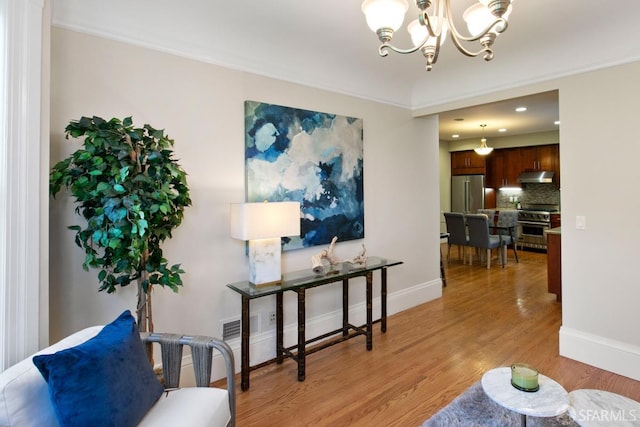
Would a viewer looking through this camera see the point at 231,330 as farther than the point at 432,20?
Yes

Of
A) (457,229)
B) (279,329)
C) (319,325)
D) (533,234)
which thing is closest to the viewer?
(279,329)

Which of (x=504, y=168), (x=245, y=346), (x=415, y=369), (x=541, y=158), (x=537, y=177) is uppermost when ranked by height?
(x=541, y=158)

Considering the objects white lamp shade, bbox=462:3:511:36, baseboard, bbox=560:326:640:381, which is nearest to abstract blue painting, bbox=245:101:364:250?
white lamp shade, bbox=462:3:511:36

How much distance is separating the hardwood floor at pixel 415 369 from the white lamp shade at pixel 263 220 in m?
1.14

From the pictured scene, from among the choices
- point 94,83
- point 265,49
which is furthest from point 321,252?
point 94,83

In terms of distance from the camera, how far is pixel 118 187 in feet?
5.67

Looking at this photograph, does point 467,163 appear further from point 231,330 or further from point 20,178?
point 20,178

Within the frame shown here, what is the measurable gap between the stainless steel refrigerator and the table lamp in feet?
23.2

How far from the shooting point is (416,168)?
431 centimetres

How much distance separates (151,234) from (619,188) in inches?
133

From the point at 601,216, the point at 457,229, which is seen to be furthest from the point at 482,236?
the point at 601,216

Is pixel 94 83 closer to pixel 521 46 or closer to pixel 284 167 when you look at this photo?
pixel 284 167

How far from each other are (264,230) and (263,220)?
7cm

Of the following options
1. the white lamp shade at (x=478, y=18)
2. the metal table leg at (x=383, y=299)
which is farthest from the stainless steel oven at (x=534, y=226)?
the white lamp shade at (x=478, y=18)
